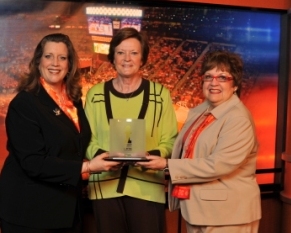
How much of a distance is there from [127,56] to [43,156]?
0.62 meters

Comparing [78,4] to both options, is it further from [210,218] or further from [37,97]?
[210,218]

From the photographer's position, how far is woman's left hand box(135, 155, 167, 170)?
2.28 m

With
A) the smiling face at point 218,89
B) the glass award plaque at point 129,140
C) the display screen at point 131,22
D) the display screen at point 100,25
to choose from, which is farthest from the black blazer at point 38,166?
the display screen at point 131,22

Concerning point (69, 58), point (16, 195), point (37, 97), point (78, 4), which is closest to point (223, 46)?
point (78, 4)

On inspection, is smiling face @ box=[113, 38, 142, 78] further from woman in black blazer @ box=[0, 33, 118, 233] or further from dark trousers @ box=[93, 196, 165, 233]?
dark trousers @ box=[93, 196, 165, 233]

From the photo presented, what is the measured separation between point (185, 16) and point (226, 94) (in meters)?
1.08

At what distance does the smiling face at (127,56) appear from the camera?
7.94ft

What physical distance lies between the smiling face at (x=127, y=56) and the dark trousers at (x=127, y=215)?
0.60m

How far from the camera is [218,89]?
7.33ft

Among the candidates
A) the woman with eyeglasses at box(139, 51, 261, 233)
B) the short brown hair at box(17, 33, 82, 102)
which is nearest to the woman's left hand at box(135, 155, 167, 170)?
the woman with eyeglasses at box(139, 51, 261, 233)

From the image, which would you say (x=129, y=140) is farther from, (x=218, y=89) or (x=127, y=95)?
(x=218, y=89)

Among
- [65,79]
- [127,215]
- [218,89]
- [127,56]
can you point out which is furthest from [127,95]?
[127,215]

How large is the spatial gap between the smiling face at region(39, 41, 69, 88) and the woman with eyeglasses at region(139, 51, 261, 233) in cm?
55

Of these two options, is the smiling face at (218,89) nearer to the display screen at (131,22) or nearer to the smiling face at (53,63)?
the smiling face at (53,63)
